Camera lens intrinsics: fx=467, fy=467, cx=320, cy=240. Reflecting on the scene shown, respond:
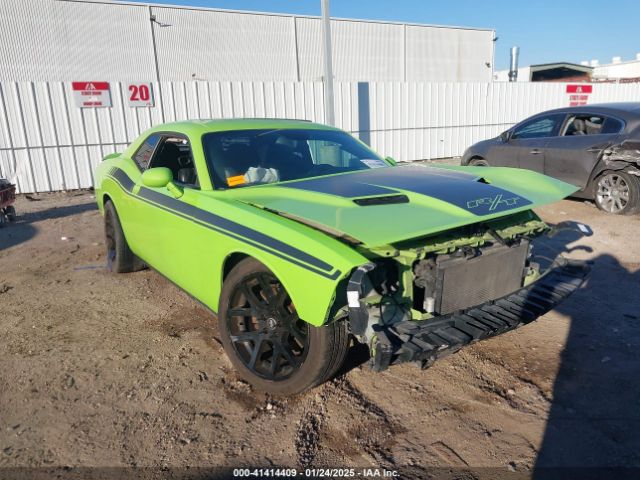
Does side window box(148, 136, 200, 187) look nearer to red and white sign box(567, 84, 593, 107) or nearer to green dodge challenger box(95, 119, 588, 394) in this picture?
green dodge challenger box(95, 119, 588, 394)

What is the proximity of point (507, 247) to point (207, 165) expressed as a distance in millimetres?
2142

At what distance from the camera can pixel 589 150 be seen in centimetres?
704

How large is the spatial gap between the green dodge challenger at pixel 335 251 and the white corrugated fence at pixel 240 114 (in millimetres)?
7631

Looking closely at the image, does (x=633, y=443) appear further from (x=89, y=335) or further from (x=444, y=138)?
(x=444, y=138)

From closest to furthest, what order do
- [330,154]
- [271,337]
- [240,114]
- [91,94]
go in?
1. [271,337]
2. [330,154]
3. [91,94]
4. [240,114]

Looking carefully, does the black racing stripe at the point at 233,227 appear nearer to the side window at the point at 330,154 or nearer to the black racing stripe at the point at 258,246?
the black racing stripe at the point at 258,246

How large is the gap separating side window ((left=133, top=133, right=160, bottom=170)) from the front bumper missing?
300cm

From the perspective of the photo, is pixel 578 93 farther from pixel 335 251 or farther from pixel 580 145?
pixel 335 251

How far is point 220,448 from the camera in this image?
2.46 metres

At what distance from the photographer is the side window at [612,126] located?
685 cm

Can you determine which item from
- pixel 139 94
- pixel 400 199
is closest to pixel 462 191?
pixel 400 199

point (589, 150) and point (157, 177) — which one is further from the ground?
point (157, 177)

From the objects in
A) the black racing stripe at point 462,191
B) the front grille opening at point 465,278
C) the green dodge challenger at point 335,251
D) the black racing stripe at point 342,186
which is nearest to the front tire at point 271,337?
the green dodge challenger at point 335,251

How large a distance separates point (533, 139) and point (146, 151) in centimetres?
641
